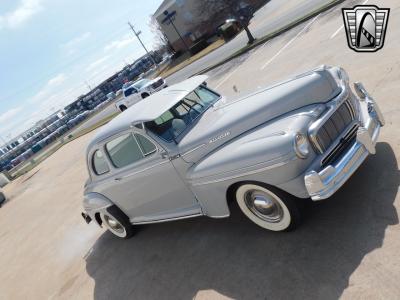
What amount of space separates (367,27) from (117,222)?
8.67 meters

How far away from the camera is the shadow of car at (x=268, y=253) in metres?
3.67

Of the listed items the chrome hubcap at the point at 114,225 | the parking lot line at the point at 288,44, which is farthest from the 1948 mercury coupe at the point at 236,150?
the parking lot line at the point at 288,44

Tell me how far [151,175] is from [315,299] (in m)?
2.82

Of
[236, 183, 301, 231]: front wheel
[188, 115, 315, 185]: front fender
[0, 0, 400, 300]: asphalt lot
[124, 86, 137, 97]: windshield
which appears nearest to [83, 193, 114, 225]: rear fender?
[0, 0, 400, 300]: asphalt lot

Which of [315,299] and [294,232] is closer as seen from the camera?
[315,299]

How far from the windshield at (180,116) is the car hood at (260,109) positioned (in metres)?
0.24

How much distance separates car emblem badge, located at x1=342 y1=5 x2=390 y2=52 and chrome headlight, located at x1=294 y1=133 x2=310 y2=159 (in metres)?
5.72

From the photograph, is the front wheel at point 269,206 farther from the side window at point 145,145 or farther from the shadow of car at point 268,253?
Answer: the side window at point 145,145

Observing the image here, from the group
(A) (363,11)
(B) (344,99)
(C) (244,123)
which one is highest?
(C) (244,123)

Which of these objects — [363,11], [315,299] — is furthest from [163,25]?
[315,299]

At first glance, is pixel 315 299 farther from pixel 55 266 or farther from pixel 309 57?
pixel 309 57

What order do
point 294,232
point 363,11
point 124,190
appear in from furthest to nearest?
point 363,11 < point 124,190 < point 294,232

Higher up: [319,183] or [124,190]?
[124,190]

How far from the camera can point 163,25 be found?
66062mm
